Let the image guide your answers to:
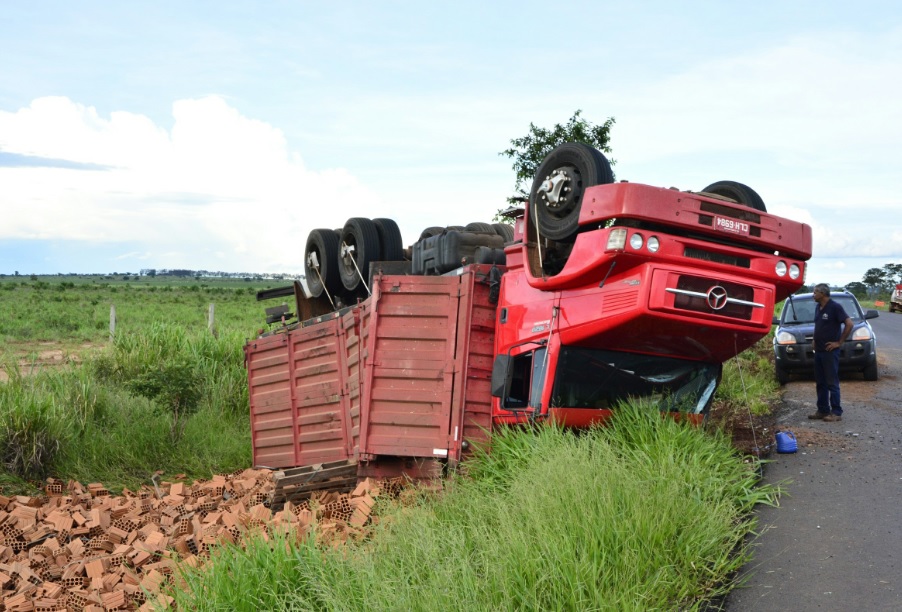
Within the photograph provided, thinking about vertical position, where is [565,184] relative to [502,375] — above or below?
above

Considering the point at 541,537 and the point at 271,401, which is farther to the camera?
the point at 271,401

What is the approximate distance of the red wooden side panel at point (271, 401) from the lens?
1328 centimetres

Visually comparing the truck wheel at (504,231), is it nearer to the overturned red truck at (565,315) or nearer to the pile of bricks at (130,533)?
the overturned red truck at (565,315)

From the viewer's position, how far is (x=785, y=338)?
1630cm

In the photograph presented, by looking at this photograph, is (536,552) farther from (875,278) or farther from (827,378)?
(875,278)

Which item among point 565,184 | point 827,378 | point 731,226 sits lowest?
point 827,378

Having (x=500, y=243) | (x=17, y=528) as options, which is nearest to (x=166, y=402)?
(x=17, y=528)

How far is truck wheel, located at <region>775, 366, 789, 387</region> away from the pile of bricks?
9.79 meters

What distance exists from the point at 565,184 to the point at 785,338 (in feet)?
29.8

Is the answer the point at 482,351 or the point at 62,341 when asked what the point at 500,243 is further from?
the point at 62,341

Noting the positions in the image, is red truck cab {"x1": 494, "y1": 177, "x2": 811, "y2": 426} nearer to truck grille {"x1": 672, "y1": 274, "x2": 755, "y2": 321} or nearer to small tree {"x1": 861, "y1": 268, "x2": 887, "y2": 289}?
truck grille {"x1": 672, "y1": 274, "x2": 755, "y2": 321}

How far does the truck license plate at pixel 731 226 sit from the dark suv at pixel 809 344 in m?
7.63

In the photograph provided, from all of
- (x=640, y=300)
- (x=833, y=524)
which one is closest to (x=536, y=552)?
(x=640, y=300)

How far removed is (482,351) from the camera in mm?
9984
